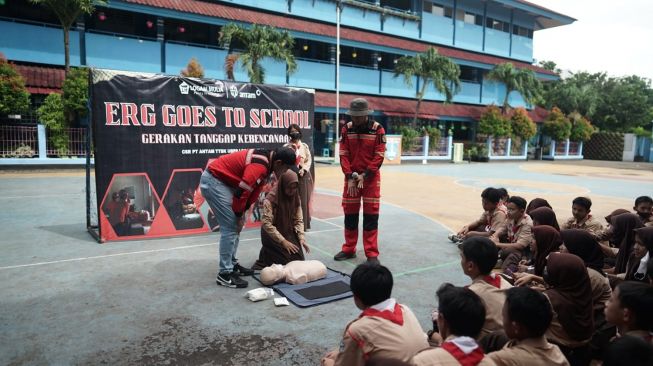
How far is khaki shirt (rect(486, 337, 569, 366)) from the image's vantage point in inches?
96.1

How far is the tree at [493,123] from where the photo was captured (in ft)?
107

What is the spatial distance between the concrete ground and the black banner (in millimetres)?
429

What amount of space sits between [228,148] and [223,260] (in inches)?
122

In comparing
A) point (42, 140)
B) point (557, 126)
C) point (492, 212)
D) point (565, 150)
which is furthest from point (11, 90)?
point (565, 150)

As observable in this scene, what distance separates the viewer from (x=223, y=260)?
511cm

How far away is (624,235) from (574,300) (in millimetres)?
2568

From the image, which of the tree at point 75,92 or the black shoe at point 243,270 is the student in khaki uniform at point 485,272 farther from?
the tree at point 75,92

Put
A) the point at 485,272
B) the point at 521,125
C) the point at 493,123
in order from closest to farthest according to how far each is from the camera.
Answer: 1. the point at 485,272
2. the point at 493,123
3. the point at 521,125

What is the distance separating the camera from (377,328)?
8.49 feet

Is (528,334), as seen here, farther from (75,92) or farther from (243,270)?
(75,92)

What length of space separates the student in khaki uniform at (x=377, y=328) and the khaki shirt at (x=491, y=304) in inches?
25.1

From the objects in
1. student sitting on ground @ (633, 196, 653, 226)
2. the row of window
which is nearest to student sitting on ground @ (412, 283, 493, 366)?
student sitting on ground @ (633, 196, 653, 226)

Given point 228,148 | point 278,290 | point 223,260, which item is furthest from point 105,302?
point 228,148

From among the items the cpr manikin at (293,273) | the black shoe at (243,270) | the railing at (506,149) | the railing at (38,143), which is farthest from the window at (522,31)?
the black shoe at (243,270)
